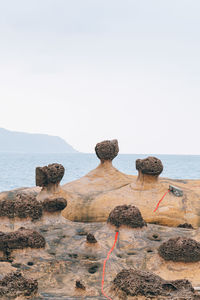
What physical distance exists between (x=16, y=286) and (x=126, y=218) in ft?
12.1

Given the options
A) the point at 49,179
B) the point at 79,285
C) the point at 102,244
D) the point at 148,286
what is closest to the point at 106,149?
the point at 49,179

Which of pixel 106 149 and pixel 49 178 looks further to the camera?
pixel 106 149

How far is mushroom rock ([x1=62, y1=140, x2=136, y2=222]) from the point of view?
11.9 metres

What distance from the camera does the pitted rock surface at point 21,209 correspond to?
29.4ft

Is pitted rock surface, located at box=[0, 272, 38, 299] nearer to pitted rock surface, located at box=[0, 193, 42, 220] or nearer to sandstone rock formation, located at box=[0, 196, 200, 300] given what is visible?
sandstone rock formation, located at box=[0, 196, 200, 300]

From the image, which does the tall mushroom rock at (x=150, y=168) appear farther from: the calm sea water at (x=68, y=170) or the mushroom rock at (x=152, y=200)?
the calm sea water at (x=68, y=170)

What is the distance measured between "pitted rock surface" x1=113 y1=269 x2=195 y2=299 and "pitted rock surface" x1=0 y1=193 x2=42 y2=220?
385 centimetres

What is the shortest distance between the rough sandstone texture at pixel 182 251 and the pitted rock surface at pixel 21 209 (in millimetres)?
3341

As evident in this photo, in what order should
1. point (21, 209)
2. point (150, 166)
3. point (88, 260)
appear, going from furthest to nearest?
point (150, 166) < point (21, 209) < point (88, 260)

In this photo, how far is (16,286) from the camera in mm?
5273

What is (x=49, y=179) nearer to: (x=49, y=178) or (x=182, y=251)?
(x=49, y=178)

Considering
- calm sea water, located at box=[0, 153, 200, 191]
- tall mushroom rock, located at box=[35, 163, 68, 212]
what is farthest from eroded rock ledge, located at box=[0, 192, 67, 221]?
calm sea water, located at box=[0, 153, 200, 191]

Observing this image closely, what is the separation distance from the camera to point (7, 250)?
7.23m

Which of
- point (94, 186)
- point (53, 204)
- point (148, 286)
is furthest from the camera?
point (94, 186)
